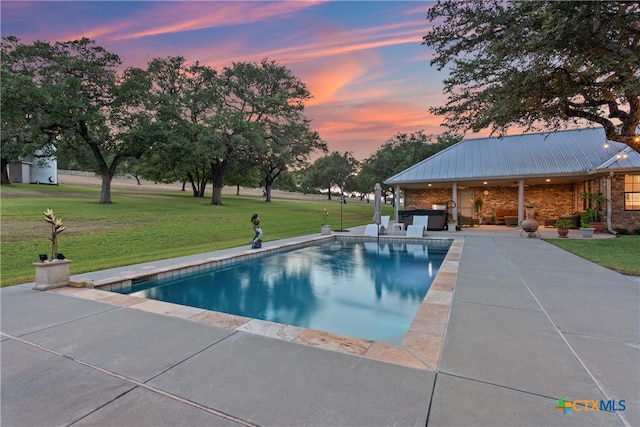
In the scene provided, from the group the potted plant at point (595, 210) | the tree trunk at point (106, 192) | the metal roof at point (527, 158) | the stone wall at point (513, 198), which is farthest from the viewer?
the tree trunk at point (106, 192)

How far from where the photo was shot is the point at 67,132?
17141 millimetres

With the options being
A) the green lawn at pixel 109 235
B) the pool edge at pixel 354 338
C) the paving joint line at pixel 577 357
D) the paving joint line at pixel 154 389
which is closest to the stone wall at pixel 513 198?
the green lawn at pixel 109 235

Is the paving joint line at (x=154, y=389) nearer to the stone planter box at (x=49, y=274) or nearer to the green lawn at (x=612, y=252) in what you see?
the stone planter box at (x=49, y=274)

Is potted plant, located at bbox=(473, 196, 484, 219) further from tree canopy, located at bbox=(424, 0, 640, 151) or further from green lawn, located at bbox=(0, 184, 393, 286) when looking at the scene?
green lawn, located at bbox=(0, 184, 393, 286)

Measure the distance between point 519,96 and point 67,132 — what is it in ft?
71.6

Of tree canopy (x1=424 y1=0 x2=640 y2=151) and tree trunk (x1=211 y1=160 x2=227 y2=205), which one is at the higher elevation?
tree canopy (x1=424 y1=0 x2=640 y2=151)

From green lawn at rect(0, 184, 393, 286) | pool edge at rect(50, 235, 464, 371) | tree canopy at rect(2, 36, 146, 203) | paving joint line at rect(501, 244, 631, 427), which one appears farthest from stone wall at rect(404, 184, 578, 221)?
tree canopy at rect(2, 36, 146, 203)

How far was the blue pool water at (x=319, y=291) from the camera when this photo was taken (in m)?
4.81

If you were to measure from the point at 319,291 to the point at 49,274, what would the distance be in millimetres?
4586

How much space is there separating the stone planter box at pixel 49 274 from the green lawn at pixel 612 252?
31.9 feet

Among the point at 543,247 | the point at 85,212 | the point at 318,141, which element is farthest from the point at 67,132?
the point at 543,247

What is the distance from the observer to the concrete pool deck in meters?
1.79

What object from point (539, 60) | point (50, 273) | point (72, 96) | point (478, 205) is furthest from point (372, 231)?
point (72, 96)

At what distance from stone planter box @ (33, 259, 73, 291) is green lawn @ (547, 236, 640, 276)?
9.73m
